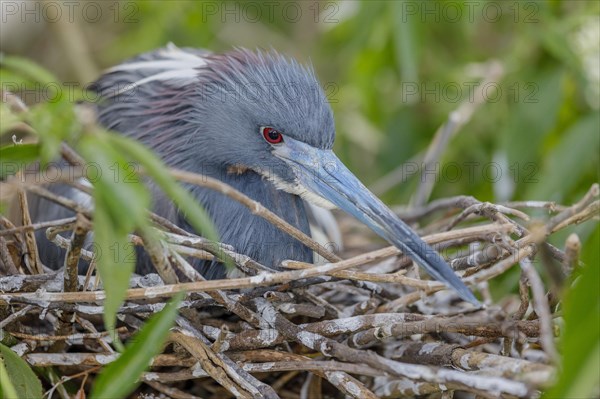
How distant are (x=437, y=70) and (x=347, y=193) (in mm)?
1369

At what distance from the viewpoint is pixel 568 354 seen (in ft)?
3.64

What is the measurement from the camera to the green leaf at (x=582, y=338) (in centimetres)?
109

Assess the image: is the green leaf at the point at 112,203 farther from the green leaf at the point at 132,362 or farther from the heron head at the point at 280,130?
the heron head at the point at 280,130

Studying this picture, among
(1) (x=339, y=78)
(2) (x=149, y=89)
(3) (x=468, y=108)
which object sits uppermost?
(1) (x=339, y=78)

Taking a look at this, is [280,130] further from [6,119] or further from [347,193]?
[6,119]

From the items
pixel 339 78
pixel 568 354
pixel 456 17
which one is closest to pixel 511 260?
pixel 568 354

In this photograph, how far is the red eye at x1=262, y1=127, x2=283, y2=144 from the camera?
212cm

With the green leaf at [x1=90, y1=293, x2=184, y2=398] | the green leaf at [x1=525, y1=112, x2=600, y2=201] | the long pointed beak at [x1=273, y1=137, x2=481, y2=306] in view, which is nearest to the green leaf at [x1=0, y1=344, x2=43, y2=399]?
the green leaf at [x1=90, y1=293, x2=184, y2=398]

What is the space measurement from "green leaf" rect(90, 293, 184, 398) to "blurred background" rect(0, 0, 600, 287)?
131cm

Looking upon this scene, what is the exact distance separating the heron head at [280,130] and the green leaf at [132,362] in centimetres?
74

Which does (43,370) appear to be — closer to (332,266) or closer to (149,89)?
(332,266)

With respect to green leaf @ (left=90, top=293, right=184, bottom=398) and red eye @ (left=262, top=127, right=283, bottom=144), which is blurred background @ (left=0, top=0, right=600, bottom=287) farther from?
green leaf @ (left=90, top=293, right=184, bottom=398)

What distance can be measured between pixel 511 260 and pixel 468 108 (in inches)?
50.5

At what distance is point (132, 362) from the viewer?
1.31 meters
